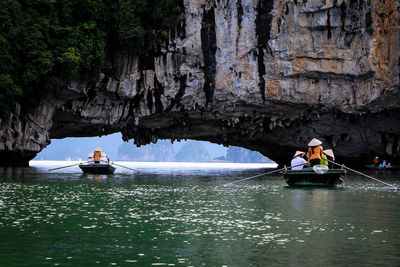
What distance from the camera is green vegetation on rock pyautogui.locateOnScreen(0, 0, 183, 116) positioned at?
32.5 metres

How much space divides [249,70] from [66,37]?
1231cm

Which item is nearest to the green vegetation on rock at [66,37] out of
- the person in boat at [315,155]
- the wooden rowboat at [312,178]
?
the person in boat at [315,155]

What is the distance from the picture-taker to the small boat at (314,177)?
23312 millimetres

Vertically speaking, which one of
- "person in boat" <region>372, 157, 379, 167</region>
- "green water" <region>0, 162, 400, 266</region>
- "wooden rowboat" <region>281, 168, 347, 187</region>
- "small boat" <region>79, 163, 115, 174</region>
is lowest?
"green water" <region>0, 162, 400, 266</region>

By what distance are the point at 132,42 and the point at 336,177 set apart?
698 inches

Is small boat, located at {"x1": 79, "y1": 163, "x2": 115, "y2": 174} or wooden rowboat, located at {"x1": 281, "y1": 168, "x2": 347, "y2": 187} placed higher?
small boat, located at {"x1": 79, "y1": 163, "x2": 115, "y2": 174}

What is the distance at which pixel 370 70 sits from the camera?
38.5 m

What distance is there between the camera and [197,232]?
10180mm

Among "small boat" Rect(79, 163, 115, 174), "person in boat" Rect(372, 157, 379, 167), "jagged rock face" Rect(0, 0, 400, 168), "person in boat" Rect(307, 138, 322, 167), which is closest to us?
"person in boat" Rect(307, 138, 322, 167)

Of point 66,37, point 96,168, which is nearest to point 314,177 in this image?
point 96,168

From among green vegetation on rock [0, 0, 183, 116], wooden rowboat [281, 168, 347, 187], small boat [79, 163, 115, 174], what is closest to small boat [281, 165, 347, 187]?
wooden rowboat [281, 168, 347, 187]

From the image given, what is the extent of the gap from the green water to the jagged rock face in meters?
21.3

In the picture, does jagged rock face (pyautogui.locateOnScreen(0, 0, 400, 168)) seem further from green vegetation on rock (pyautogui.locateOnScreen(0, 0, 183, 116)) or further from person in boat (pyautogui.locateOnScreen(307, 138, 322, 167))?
person in boat (pyautogui.locateOnScreen(307, 138, 322, 167))

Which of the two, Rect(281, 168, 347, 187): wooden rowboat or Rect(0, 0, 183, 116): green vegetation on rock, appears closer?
Rect(281, 168, 347, 187): wooden rowboat
